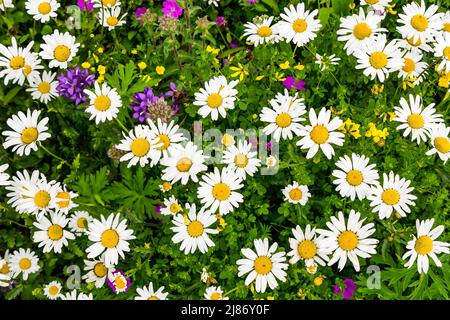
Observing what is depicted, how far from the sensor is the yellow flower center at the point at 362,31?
109 inches

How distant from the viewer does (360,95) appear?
3010 mm

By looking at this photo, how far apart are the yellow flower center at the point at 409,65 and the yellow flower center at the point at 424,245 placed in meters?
1.04

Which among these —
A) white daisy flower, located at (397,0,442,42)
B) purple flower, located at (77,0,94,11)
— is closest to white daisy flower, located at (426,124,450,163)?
white daisy flower, located at (397,0,442,42)

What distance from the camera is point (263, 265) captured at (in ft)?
8.29

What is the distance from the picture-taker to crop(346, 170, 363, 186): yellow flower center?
2.47 m

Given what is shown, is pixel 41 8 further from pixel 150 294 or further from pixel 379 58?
pixel 379 58

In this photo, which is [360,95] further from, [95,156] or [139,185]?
[95,156]

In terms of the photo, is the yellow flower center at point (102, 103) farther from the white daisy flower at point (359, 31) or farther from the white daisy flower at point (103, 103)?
the white daisy flower at point (359, 31)

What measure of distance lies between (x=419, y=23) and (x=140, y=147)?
6.26ft

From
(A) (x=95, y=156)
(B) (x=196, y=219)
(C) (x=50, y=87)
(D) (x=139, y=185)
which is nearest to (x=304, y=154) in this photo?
(B) (x=196, y=219)

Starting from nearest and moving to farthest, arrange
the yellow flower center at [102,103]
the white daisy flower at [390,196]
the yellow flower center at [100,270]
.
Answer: the white daisy flower at [390,196]
the yellow flower center at [102,103]
the yellow flower center at [100,270]

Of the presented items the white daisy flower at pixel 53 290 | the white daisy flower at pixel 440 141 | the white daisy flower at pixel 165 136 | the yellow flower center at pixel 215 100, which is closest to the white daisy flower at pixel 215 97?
the yellow flower center at pixel 215 100

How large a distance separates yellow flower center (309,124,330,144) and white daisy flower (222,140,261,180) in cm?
33

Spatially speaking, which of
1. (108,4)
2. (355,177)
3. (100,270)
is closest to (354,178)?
(355,177)
